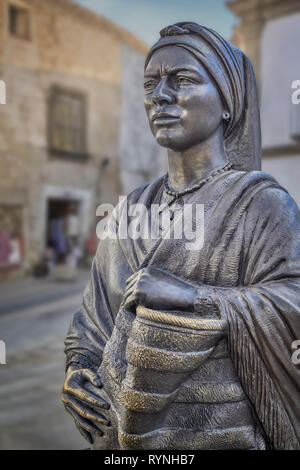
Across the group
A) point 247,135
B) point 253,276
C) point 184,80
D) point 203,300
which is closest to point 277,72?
point 247,135

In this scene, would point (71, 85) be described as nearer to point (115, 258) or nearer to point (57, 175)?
point (57, 175)

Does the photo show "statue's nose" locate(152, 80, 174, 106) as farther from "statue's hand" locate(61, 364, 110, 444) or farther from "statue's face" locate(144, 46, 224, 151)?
"statue's hand" locate(61, 364, 110, 444)

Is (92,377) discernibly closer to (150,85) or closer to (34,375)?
(150,85)

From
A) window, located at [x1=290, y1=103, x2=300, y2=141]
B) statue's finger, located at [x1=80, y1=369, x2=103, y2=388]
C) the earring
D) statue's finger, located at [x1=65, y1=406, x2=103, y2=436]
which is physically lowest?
statue's finger, located at [x1=65, y1=406, x2=103, y2=436]

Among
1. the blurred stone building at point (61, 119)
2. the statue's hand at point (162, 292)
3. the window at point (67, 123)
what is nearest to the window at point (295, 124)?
the blurred stone building at point (61, 119)

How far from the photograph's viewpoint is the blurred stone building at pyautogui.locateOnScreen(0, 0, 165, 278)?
9078 mm

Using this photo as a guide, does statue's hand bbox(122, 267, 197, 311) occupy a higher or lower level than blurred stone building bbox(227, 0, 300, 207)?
lower

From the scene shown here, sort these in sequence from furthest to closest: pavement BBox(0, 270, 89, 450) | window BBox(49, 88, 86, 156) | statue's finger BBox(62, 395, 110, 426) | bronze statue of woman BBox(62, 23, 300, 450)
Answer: window BBox(49, 88, 86, 156) → pavement BBox(0, 270, 89, 450) → statue's finger BBox(62, 395, 110, 426) → bronze statue of woman BBox(62, 23, 300, 450)

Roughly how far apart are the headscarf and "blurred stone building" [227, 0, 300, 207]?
4491 millimetres

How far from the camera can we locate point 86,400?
129cm

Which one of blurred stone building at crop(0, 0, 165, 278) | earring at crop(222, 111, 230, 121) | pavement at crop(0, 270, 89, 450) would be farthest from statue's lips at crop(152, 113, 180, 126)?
blurred stone building at crop(0, 0, 165, 278)

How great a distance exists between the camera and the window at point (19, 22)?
9.01 metres

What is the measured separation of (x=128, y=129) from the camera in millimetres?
11352

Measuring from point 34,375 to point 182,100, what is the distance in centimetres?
313
